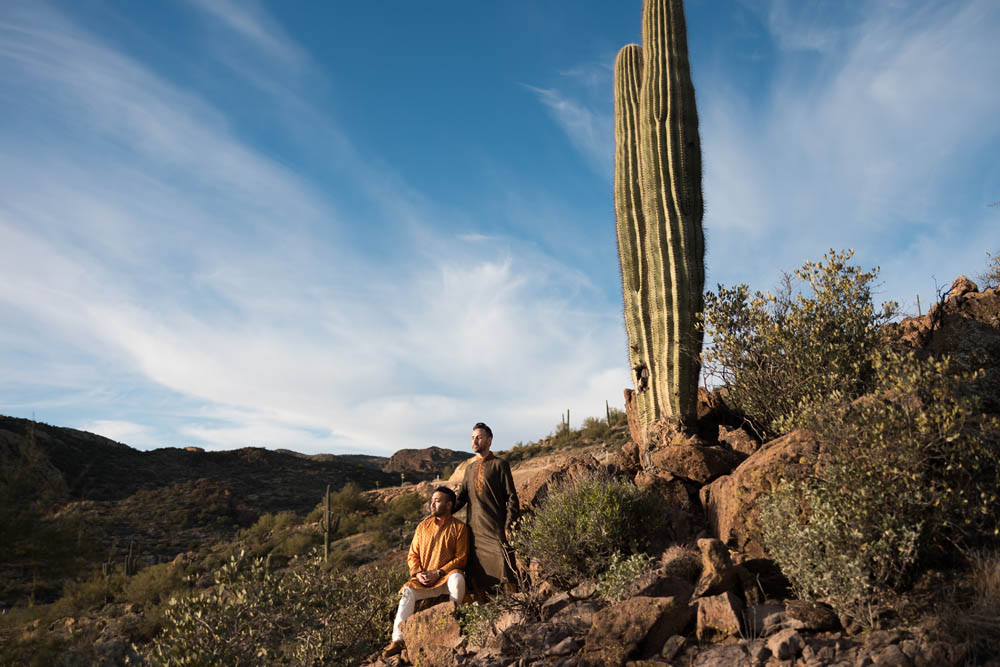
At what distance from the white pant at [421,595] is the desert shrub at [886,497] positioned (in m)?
2.69

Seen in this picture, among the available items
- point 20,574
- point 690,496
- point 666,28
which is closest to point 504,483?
point 690,496

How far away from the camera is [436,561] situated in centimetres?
614

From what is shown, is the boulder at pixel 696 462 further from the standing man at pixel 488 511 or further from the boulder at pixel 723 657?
the boulder at pixel 723 657

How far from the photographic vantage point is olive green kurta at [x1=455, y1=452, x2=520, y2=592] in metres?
6.20

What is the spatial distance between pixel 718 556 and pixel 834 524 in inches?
32.7

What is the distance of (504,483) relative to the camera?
6.52 meters

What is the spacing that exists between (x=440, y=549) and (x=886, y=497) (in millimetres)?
3788

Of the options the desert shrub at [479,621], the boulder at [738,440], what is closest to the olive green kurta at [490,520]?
the desert shrub at [479,621]

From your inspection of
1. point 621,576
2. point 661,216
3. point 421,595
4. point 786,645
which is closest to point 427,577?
point 421,595

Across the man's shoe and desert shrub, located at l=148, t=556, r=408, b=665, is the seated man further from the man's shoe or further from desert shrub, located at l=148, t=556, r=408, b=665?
desert shrub, located at l=148, t=556, r=408, b=665

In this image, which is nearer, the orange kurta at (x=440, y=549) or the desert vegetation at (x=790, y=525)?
the desert vegetation at (x=790, y=525)

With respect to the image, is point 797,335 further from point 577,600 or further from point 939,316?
point 577,600

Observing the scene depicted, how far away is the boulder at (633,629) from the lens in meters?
4.20

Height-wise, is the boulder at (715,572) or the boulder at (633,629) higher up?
the boulder at (715,572)
